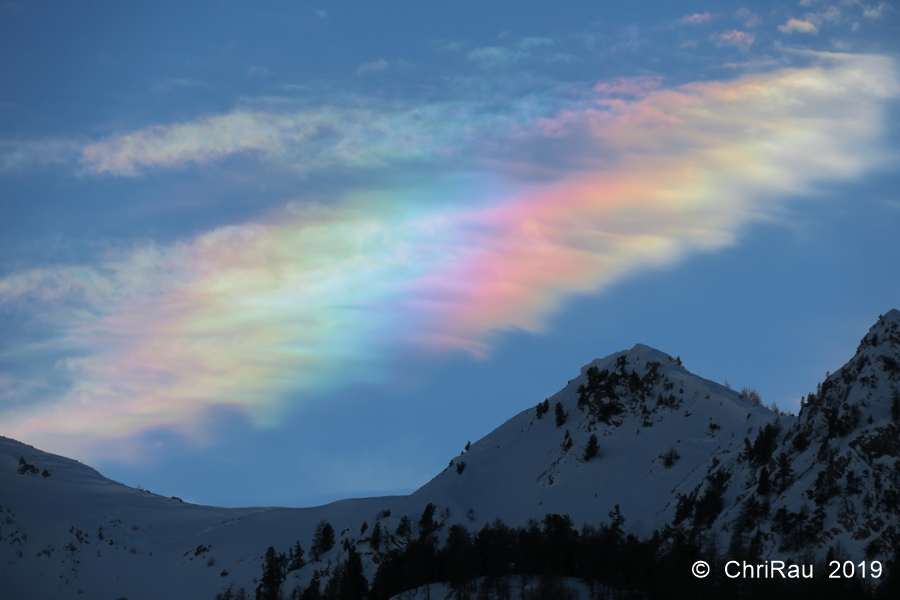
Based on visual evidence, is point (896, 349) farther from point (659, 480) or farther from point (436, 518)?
point (436, 518)

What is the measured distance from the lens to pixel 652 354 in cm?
18788

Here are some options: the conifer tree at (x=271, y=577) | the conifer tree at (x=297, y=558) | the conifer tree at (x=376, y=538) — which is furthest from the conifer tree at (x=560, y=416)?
the conifer tree at (x=271, y=577)

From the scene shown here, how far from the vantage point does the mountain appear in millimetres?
126938

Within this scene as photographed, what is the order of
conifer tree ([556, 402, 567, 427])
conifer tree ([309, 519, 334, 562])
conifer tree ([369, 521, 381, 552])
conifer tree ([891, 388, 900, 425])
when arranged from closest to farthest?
conifer tree ([891, 388, 900, 425]) → conifer tree ([369, 521, 381, 552]) → conifer tree ([309, 519, 334, 562]) → conifer tree ([556, 402, 567, 427])

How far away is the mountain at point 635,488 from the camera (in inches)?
4998

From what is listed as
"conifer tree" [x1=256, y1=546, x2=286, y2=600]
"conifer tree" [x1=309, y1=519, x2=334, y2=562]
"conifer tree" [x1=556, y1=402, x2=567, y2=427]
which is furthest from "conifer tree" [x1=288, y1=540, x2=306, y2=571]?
"conifer tree" [x1=556, y1=402, x2=567, y2=427]

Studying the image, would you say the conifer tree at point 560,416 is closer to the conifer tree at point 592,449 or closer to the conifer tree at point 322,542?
the conifer tree at point 592,449

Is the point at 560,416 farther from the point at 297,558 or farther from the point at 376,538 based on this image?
the point at 297,558

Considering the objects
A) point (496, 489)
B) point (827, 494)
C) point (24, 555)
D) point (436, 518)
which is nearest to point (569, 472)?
point (496, 489)

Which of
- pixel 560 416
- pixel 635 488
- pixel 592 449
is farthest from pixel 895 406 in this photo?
pixel 560 416

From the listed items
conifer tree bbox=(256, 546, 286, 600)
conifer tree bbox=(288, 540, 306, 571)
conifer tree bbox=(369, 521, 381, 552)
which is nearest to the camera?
conifer tree bbox=(256, 546, 286, 600)

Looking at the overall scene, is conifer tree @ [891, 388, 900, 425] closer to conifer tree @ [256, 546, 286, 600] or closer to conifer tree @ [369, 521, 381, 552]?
conifer tree @ [369, 521, 381, 552]

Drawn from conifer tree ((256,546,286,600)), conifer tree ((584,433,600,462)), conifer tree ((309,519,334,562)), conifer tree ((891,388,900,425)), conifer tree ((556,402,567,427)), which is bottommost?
conifer tree ((256,546,286,600))

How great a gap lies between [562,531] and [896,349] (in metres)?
57.0
